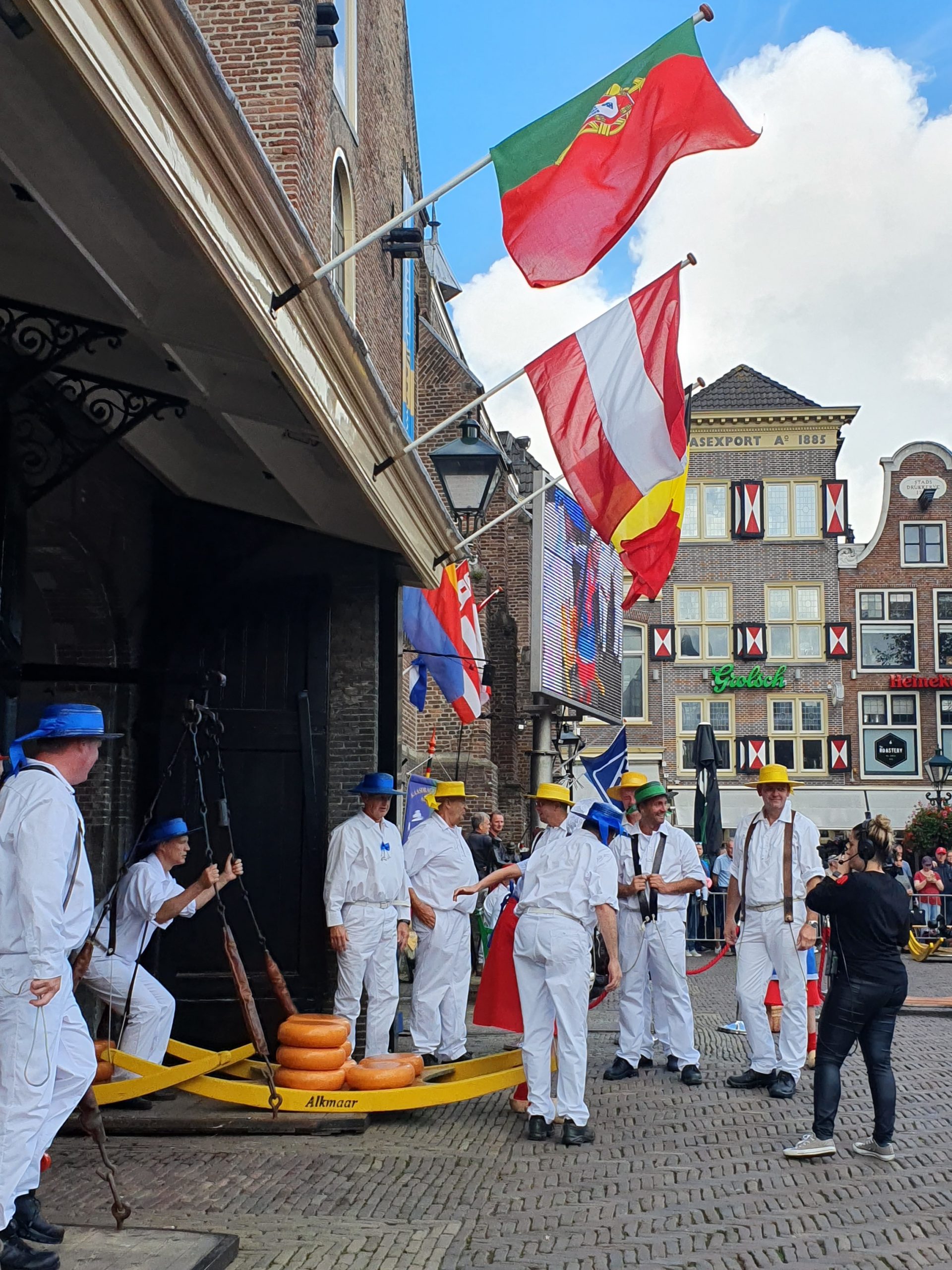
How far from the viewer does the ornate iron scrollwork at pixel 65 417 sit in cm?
670

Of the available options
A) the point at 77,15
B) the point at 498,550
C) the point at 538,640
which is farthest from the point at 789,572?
the point at 77,15

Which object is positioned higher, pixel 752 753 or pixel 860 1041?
pixel 752 753

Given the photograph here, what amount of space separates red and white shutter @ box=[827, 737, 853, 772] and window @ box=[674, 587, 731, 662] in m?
4.82

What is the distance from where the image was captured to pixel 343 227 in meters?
15.3

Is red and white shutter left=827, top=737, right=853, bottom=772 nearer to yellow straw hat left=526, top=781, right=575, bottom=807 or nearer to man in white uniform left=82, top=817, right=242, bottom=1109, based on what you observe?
yellow straw hat left=526, top=781, right=575, bottom=807

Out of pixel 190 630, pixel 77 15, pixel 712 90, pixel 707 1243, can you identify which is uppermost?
pixel 712 90

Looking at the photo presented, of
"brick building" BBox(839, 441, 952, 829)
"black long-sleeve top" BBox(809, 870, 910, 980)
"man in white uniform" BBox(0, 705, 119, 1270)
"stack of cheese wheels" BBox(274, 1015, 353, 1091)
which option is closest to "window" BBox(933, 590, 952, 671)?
"brick building" BBox(839, 441, 952, 829)

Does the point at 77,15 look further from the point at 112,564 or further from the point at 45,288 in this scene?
the point at 112,564

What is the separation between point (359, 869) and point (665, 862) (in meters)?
2.43

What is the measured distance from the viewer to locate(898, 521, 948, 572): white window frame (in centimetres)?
4619

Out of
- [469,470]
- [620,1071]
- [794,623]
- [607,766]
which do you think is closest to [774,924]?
[620,1071]

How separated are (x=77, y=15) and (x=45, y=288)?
2862mm

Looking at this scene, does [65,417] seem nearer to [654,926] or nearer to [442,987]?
[442,987]

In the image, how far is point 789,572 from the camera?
46.4m
